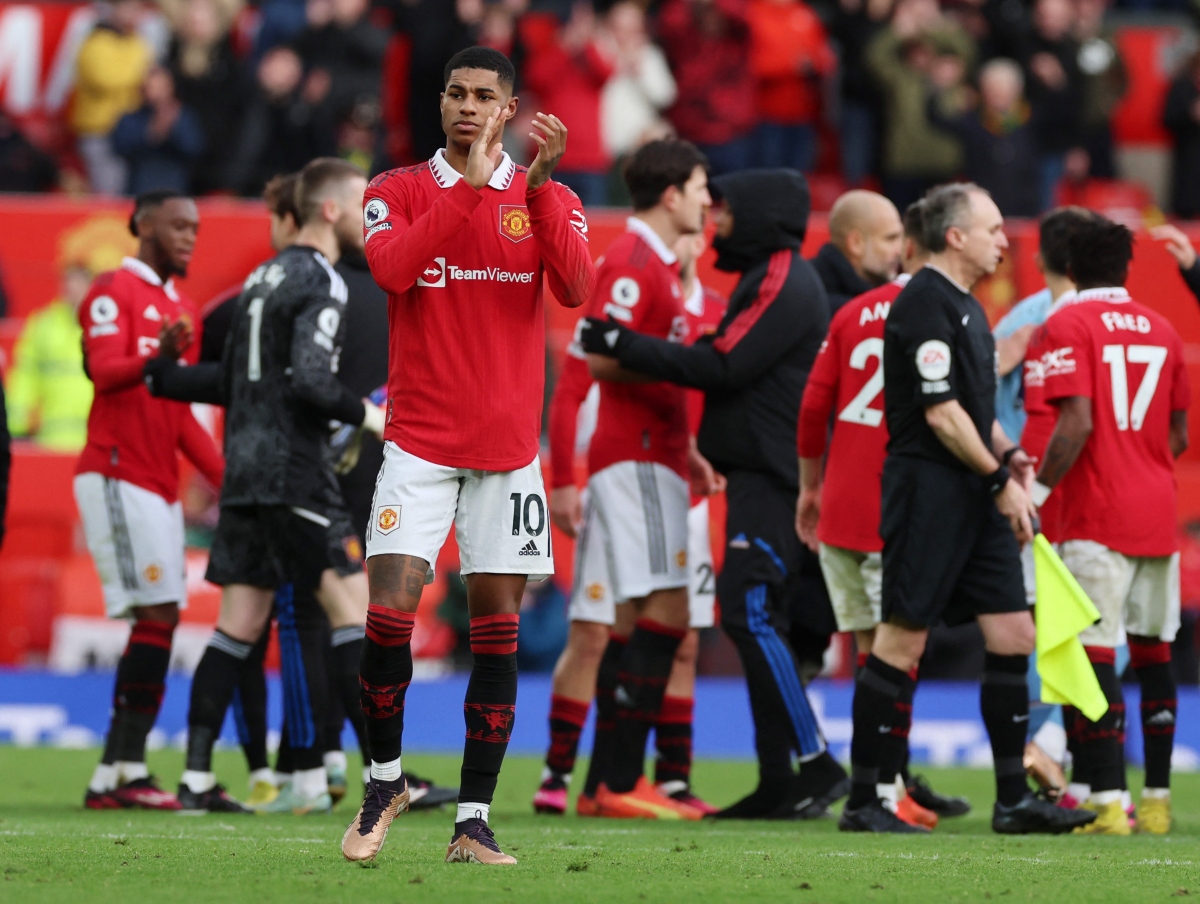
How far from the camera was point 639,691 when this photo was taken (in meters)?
8.12

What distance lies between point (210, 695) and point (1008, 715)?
322 centimetres

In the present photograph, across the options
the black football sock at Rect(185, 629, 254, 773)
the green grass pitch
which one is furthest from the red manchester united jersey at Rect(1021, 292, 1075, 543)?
the black football sock at Rect(185, 629, 254, 773)

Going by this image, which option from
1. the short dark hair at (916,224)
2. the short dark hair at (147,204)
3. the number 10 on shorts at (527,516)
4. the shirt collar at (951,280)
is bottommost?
the number 10 on shorts at (527,516)

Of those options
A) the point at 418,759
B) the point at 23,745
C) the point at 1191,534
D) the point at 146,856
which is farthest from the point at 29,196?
the point at 146,856

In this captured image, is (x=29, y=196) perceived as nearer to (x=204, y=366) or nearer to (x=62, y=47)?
(x=62, y=47)

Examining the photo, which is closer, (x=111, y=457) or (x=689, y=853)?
(x=689, y=853)

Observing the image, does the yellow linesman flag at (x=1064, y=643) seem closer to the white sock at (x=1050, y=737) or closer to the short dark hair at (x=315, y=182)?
the white sock at (x=1050, y=737)

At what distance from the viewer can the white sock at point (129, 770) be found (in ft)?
26.6

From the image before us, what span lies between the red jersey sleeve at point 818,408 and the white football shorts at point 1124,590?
110cm

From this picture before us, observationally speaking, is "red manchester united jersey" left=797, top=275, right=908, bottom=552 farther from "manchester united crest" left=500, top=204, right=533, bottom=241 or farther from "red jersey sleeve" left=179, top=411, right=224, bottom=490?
"red jersey sleeve" left=179, top=411, right=224, bottom=490

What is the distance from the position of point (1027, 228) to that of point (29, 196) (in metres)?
8.25

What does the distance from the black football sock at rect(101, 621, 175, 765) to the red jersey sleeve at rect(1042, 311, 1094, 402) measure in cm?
392

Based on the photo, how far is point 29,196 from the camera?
16.1m

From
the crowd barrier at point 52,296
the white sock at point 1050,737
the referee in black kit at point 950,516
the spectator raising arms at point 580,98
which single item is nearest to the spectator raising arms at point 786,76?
the spectator raising arms at point 580,98
